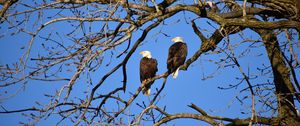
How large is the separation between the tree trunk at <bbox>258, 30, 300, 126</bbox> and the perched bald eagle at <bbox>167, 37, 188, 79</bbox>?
186cm

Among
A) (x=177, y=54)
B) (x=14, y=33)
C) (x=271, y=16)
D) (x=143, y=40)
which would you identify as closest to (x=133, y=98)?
(x=143, y=40)

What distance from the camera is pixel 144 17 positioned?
5266mm

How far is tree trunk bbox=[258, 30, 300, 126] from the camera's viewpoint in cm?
580

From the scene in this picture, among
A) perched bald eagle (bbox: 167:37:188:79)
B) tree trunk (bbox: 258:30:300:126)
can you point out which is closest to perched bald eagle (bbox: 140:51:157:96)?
perched bald eagle (bbox: 167:37:188:79)

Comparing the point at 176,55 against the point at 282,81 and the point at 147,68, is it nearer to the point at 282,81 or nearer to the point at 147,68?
the point at 147,68

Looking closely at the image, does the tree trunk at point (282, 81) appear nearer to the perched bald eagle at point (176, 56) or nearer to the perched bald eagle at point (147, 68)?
the perched bald eagle at point (176, 56)

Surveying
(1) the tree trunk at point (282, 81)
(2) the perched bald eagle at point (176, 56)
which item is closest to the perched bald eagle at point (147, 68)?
(2) the perched bald eagle at point (176, 56)

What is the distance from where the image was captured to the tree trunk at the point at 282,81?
5801 millimetres

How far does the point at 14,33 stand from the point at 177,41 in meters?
5.25

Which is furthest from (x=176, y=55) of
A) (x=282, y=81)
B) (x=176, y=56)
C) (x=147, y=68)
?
(x=282, y=81)

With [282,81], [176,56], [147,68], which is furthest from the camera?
[147,68]

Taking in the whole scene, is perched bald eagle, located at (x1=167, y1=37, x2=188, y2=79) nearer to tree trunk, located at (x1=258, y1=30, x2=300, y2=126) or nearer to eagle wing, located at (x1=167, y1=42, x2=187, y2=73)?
eagle wing, located at (x1=167, y1=42, x2=187, y2=73)

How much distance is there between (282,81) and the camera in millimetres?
6332

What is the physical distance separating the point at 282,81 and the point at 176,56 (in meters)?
2.60
